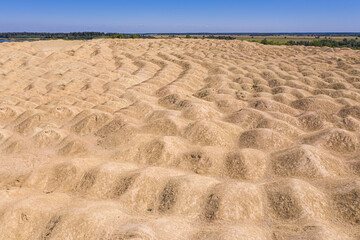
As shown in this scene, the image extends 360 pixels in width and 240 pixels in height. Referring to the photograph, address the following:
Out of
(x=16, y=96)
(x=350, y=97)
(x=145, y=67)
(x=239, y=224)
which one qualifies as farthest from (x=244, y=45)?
(x=239, y=224)

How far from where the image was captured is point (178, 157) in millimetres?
38562

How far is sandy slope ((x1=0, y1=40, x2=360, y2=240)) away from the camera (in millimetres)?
25812

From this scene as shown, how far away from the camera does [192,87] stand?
74875mm

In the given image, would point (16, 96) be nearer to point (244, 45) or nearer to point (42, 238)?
point (42, 238)

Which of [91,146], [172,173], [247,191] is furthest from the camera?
[91,146]

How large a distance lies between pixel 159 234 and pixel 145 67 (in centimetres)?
7636

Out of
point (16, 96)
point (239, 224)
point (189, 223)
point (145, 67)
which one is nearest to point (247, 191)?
point (239, 224)

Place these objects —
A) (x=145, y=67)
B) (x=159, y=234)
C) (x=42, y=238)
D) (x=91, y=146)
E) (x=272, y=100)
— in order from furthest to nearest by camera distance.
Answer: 1. (x=145, y=67)
2. (x=272, y=100)
3. (x=91, y=146)
4. (x=42, y=238)
5. (x=159, y=234)

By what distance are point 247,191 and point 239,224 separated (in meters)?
4.64

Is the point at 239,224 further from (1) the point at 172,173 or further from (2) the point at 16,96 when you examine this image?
(2) the point at 16,96

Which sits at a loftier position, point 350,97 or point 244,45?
point 244,45

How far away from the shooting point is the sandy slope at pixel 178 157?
25812 mm

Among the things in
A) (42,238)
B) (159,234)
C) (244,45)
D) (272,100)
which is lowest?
(42,238)

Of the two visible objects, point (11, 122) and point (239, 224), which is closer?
point (239, 224)
